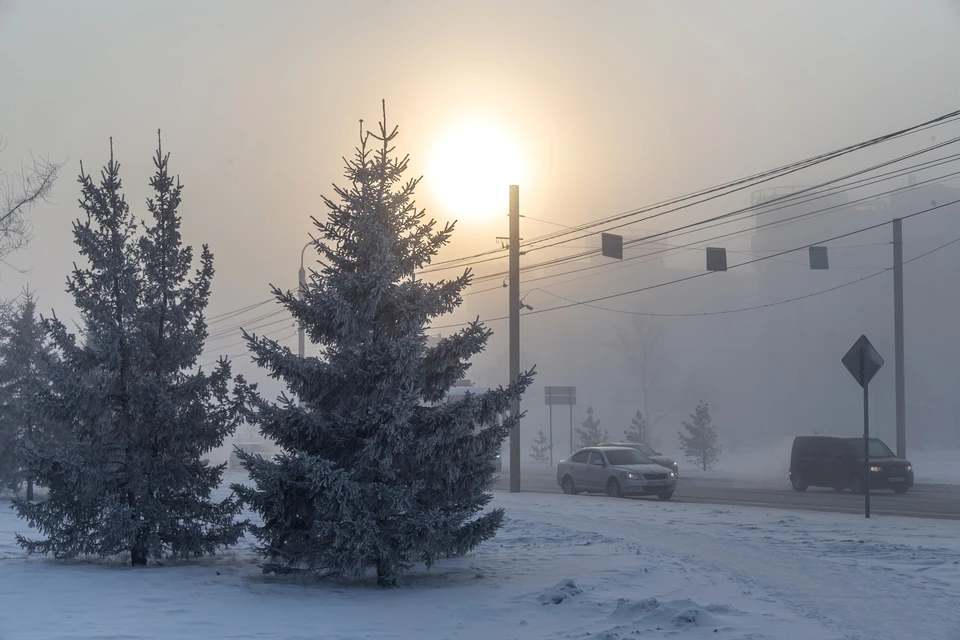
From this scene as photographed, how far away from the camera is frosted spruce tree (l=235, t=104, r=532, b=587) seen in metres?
10.3

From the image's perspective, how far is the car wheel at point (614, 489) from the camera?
1024 inches

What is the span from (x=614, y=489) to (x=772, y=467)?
92.8 feet

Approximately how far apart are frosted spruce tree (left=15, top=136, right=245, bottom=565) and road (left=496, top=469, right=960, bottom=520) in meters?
15.3

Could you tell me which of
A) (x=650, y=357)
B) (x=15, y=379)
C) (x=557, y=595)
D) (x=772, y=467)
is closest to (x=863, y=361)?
(x=557, y=595)

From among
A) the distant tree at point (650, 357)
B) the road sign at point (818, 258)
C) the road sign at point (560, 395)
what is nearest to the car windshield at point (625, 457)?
the road sign at point (818, 258)

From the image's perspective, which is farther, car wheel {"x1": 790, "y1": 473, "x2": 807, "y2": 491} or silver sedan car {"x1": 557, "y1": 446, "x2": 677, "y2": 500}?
car wheel {"x1": 790, "y1": 473, "x2": 807, "y2": 491}

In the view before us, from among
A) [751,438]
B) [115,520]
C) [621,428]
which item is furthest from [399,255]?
[621,428]

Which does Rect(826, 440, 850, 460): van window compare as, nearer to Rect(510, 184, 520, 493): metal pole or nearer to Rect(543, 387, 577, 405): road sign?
Rect(510, 184, 520, 493): metal pole

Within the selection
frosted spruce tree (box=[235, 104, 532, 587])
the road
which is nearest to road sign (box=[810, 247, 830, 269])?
the road

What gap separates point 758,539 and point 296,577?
324 inches

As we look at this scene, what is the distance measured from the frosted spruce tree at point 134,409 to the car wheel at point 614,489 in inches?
618

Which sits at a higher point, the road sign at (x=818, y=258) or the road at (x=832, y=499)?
the road sign at (x=818, y=258)

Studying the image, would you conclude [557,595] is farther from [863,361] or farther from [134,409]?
[863,361]

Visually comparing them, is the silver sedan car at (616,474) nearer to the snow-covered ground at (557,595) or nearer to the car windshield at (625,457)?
the car windshield at (625,457)
